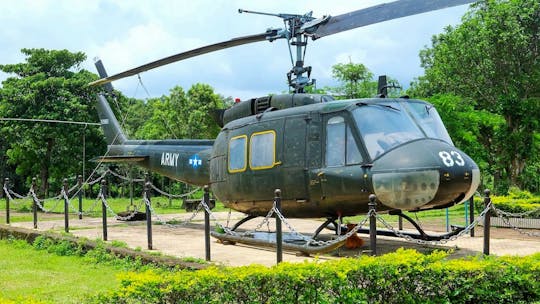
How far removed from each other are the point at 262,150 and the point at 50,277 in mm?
4040

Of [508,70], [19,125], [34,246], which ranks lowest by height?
[34,246]

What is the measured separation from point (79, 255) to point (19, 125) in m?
16.8

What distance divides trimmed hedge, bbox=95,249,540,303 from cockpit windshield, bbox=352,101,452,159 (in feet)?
9.65

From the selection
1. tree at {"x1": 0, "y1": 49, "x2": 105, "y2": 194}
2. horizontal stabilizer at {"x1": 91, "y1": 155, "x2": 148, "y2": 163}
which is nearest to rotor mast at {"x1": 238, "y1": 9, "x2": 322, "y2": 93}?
horizontal stabilizer at {"x1": 91, "y1": 155, "x2": 148, "y2": 163}

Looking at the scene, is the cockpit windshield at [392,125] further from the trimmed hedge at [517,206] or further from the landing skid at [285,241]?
the trimmed hedge at [517,206]

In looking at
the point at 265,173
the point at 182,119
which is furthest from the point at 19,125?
the point at 265,173

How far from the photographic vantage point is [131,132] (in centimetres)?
4816

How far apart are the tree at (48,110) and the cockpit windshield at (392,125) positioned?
18756 mm

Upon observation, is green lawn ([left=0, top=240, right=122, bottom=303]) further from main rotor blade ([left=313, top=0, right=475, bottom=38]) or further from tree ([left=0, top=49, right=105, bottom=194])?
tree ([left=0, top=49, right=105, bottom=194])

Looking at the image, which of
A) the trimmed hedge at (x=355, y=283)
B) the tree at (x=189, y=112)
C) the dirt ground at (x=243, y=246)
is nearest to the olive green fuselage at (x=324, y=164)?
the dirt ground at (x=243, y=246)

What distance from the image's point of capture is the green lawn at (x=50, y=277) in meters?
7.27

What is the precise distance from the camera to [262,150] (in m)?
10.2

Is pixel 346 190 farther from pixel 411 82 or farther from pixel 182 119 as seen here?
pixel 411 82

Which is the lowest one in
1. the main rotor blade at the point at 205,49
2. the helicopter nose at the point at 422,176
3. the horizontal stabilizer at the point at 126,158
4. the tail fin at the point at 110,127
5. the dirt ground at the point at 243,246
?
the dirt ground at the point at 243,246
